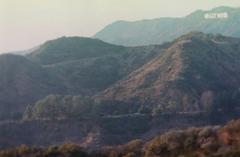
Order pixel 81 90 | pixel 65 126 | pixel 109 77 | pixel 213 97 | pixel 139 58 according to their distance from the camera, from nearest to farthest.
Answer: pixel 65 126 → pixel 213 97 → pixel 81 90 → pixel 109 77 → pixel 139 58

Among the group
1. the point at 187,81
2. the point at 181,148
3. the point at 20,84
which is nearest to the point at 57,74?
the point at 20,84

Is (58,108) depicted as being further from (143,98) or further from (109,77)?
(109,77)

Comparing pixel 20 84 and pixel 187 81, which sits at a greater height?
pixel 20 84

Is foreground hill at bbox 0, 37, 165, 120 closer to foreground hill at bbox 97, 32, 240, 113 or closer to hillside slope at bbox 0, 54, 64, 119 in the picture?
hillside slope at bbox 0, 54, 64, 119

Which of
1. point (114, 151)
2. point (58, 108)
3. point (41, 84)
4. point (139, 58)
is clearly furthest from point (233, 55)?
point (114, 151)

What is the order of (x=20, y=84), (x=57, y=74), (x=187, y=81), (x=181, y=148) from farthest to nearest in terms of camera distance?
(x=57, y=74), (x=20, y=84), (x=187, y=81), (x=181, y=148)

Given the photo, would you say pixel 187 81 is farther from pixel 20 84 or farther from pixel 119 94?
pixel 20 84

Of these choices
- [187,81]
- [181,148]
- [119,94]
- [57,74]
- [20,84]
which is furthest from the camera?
[57,74]
